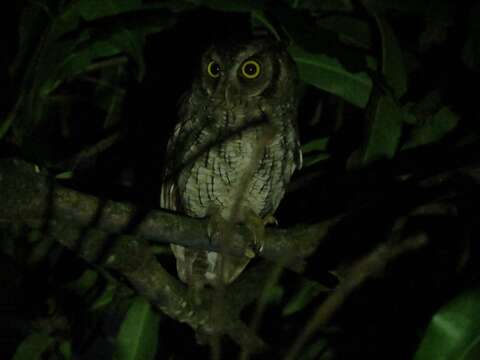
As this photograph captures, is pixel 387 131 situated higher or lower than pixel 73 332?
higher

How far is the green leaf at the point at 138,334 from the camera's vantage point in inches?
55.1

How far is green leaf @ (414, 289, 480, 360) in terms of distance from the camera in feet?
Result: 2.50

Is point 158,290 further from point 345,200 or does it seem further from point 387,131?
point 387,131

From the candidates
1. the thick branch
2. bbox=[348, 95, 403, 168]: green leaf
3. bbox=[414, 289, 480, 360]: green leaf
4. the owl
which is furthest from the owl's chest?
bbox=[414, 289, 480, 360]: green leaf

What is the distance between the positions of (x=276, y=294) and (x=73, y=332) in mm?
586

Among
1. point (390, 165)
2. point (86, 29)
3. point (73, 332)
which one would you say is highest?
point (86, 29)

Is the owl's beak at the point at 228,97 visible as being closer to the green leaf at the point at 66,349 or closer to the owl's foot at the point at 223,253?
the owl's foot at the point at 223,253

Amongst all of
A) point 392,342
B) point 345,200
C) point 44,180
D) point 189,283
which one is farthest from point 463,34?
point 44,180

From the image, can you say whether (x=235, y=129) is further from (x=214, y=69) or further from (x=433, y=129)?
(x=433, y=129)

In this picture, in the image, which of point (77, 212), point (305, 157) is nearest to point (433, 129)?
point (305, 157)

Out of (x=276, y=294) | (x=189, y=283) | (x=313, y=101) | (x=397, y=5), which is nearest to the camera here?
(x=397, y=5)

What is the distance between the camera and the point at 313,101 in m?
1.81

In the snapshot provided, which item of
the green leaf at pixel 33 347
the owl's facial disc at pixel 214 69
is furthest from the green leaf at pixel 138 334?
the owl's facial disc at pixel 214 69

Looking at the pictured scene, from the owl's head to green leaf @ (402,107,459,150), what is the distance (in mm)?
368
